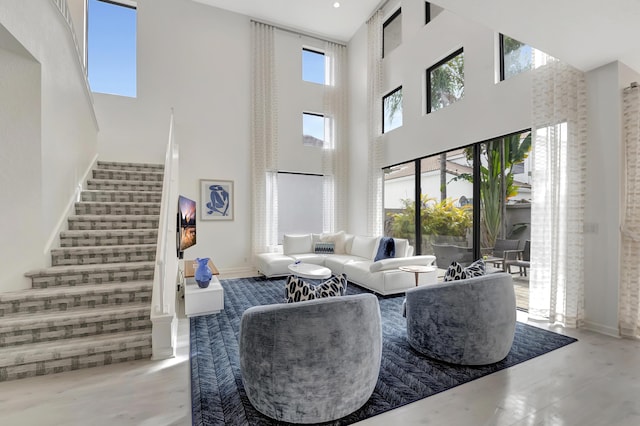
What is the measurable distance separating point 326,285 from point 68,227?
→ 3469mm

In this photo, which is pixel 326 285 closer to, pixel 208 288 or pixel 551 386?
pixel 551 386

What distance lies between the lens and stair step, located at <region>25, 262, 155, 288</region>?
2865 mm

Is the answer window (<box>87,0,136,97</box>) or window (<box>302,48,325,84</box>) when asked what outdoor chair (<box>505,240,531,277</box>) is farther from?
window (<box>87,0,136,97</box>)

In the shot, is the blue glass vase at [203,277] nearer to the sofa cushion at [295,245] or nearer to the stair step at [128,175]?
the stair step at [128,175]

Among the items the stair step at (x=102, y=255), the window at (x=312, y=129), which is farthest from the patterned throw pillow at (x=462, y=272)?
the window at (x=312, y=129)

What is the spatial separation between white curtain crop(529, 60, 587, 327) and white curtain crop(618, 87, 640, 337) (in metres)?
0.32

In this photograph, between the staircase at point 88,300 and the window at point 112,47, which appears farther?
the window at point 112,47

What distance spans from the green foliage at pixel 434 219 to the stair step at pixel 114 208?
4.41 m

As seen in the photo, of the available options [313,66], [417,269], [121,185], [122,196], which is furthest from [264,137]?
[417,269]

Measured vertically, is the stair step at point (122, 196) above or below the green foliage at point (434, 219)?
above

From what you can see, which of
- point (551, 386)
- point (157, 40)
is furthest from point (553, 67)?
point (157, 40)

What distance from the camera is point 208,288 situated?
11.9 feet

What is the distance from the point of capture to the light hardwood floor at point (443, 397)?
5.75 feet

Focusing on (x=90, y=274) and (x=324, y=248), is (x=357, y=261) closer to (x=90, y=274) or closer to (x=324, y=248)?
(x=324, y=248)
